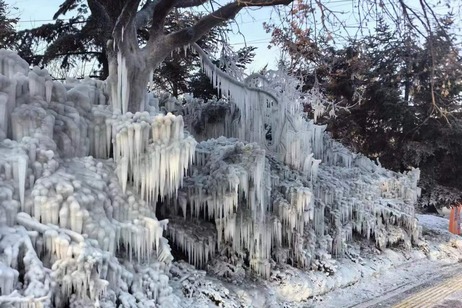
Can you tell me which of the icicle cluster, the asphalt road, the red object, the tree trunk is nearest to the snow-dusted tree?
the tree trunk

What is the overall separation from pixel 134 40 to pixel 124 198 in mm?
2876

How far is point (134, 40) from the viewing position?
7480 mm

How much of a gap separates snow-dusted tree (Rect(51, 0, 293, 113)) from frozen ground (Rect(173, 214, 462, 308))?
286cm

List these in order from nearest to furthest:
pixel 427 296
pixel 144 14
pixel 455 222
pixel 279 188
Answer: pixel 144 14 → pixel 427 296 → pixel 279 188 → pixel 455 222

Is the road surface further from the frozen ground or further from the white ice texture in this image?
the white ice texture

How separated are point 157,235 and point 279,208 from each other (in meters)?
3.27

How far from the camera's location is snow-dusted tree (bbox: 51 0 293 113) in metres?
7.11

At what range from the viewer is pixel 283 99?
34.1 feet

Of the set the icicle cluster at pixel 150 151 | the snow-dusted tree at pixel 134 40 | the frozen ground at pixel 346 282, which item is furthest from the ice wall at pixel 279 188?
the snow-dusted tree at pixel 134 40

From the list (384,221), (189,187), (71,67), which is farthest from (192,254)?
(71,67)

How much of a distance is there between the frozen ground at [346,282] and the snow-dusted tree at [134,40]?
9.37 ft

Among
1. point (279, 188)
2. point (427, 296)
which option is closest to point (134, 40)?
point (279, 188)

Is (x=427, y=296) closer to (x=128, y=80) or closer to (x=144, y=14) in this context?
(x=128, y=80)

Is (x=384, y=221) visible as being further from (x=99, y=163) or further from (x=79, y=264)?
(x=79, y=264)
